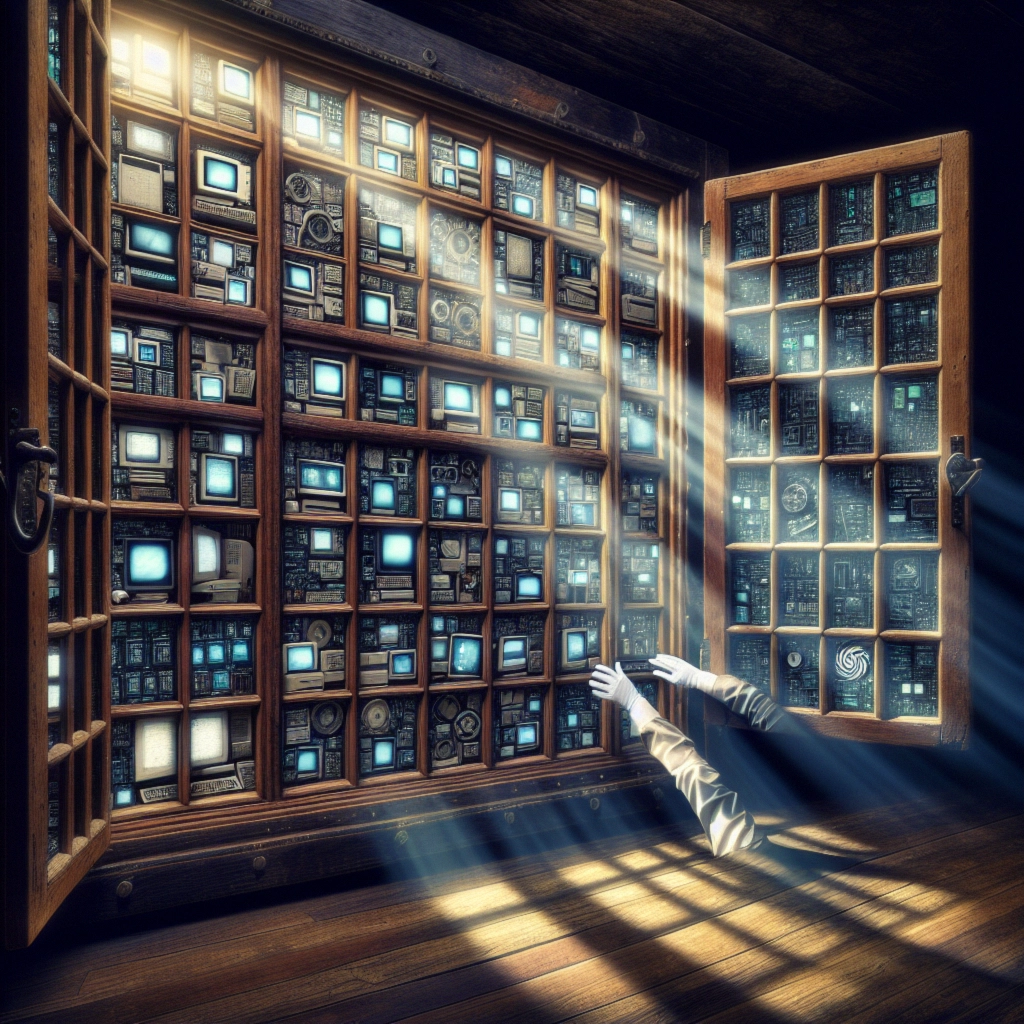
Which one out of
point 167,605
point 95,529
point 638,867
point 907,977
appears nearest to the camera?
point 907,977

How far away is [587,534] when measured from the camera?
2645 mm

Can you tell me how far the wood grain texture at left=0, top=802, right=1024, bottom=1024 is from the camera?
1.46 meters

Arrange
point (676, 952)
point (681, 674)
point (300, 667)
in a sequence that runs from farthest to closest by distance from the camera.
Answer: point (681, 674) → point (300, 667) → point (676, 952)

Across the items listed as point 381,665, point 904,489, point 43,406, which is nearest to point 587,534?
point 381,665

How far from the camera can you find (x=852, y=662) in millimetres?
2484

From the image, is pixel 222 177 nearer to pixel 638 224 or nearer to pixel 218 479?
pixel 218 479

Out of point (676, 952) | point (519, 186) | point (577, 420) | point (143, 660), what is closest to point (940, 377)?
point (577, 420)

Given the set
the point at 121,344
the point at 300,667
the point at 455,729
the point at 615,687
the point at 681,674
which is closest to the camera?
the point at 121,344

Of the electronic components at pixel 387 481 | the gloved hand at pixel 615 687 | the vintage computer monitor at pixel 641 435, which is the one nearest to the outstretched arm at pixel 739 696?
the gloved hand at pixel 615 687

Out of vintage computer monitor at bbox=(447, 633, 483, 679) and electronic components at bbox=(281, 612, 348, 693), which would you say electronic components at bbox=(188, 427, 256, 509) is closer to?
electronic components at bbox=(281, 612, 348, 693)

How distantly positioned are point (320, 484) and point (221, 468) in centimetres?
27

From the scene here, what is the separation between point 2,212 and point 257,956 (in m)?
1.53

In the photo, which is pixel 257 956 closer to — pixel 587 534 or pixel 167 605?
pixel 167 605

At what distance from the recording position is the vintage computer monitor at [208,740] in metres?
1.96
